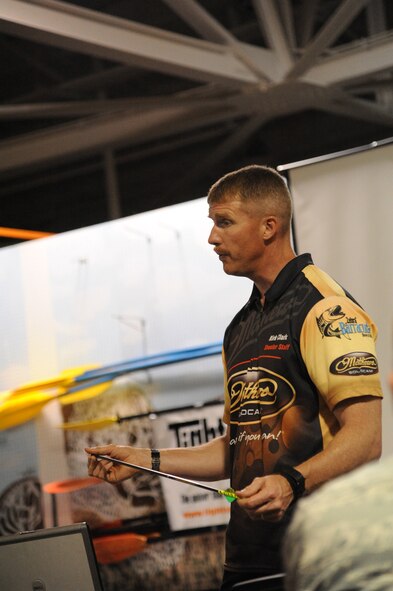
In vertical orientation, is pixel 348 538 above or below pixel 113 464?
below

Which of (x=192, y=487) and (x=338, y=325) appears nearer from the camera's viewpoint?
(x=338, y=325)

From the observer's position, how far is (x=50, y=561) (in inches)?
71.2

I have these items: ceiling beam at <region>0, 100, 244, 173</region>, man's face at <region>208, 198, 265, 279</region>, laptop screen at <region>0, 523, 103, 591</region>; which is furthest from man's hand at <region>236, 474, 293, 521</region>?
ceiling beam at <region>0, 100, 244, 173</region>

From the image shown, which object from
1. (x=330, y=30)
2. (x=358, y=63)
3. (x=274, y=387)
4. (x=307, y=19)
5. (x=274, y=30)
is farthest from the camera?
(x=307, y=19)

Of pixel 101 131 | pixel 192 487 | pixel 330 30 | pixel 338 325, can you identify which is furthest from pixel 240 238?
pixel 101 131

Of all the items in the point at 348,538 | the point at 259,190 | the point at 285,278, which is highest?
the point at 259,190

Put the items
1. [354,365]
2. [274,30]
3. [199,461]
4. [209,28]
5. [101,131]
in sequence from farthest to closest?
[101,131] < [274,30] < [209,28] < [199,461] < [354,365]

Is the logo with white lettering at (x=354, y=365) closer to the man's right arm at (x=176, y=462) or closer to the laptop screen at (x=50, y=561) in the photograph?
the man's right arm at (x=176, y=462)

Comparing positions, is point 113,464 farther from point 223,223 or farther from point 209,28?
point 209,28

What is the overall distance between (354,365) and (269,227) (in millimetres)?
444

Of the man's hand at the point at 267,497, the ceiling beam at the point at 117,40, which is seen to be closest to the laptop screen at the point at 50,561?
the man's hand at the point at 267,497

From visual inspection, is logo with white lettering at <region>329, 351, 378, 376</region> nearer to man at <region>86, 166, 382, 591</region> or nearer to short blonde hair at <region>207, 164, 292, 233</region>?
man at <region>86, 166, 382, 591</region>

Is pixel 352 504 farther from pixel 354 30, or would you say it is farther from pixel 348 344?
pixel 354 30

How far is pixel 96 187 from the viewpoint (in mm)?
7684
